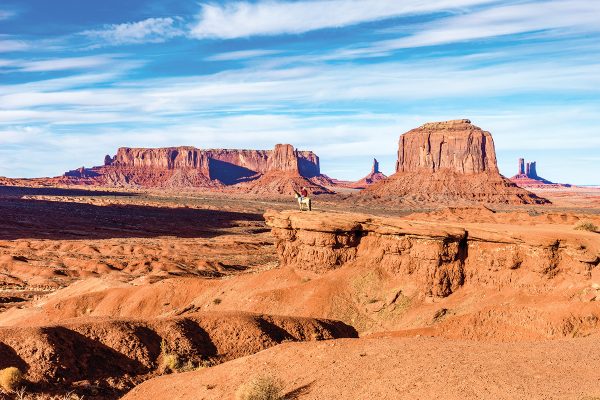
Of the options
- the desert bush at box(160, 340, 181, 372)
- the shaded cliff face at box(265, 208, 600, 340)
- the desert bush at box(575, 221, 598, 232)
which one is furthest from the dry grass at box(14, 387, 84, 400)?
the desert bush at box(575, 221, 598, 232)

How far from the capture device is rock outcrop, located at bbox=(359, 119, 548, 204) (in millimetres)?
156375

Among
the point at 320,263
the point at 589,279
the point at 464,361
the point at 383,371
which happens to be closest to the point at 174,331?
the point at 383,371

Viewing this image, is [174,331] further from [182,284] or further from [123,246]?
[123,246]

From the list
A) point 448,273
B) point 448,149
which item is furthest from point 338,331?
point 448,149

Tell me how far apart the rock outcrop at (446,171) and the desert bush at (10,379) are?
143 meters

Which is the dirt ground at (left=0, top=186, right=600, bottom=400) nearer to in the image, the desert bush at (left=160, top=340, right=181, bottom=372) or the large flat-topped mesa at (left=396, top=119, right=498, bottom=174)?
the desert bush at (left=160, top=340, right=181, bottom=372)

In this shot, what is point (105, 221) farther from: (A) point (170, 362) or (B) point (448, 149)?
(B) point (448, 149)

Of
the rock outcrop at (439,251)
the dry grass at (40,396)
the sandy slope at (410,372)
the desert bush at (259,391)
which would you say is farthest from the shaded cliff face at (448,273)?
the dry grass at (40,396)

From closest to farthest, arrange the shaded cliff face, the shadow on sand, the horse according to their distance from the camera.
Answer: the shaded cliff face → the horse → the shadow on sand

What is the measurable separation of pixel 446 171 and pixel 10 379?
548 feet

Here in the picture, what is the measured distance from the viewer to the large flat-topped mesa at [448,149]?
168750 millimetres

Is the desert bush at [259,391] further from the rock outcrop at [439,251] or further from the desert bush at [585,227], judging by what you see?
the desert bush at [585,227]

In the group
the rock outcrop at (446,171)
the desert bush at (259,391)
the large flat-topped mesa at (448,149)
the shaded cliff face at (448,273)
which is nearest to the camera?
the desert bush at (259,391)

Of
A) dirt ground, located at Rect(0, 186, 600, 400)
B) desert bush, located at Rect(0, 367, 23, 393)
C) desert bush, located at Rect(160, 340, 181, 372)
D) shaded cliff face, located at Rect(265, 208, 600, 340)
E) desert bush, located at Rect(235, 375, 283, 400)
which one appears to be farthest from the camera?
shaded cliff face, located at Rect(265, 208, 600, 340)
